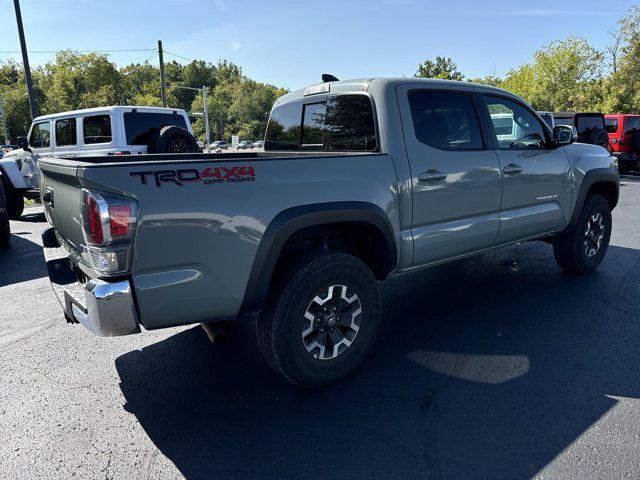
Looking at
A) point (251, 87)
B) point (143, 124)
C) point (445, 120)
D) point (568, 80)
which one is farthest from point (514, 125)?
point (251, 87)

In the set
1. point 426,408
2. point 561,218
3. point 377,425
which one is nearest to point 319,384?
point 377,425

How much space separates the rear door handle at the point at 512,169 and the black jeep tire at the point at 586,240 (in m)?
1.33

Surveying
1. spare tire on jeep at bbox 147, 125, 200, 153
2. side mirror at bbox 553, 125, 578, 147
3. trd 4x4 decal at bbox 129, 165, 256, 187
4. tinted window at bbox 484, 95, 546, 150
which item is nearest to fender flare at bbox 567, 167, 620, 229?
side mirror at bbox 553, 125, 578, 147

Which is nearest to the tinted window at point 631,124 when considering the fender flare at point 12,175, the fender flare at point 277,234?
the fender flare at point 277,234

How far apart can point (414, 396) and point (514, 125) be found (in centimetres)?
278

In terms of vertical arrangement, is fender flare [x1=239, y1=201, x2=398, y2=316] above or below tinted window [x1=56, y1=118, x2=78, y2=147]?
below

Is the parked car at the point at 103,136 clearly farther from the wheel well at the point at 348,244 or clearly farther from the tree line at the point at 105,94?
the tree line at the point at 105,94

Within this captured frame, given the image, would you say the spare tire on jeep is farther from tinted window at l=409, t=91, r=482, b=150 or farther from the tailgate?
tinted window at l=409, t=91, r=482, b=150

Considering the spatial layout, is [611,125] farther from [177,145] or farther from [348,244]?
[348,244]

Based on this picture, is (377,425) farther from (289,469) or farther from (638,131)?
(638,131)

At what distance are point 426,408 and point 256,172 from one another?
5.55 feet

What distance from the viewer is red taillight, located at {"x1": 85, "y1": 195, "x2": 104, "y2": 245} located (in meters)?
2.21

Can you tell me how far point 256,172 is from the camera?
2.51 m

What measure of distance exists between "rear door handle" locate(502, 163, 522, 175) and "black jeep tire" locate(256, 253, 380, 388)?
5.47ft
